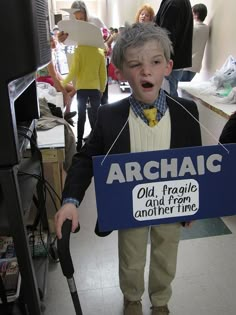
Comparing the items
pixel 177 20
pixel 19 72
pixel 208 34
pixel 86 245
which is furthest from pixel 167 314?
pixel 208 34

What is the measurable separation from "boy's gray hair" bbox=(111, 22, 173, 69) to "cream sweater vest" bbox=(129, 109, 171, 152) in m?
0.18

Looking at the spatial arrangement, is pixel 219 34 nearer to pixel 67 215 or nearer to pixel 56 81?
pixel 56 81

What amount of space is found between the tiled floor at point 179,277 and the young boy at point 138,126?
1.15ft

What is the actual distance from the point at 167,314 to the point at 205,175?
736mm

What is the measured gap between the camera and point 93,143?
3.25ft

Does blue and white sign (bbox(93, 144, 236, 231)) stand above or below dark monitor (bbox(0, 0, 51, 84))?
below

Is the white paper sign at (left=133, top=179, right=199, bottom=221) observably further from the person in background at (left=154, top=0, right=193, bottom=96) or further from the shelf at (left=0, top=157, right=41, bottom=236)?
the person in background at (left=154, top=0, right=193, bottom=96)

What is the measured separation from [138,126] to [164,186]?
0.22 metres

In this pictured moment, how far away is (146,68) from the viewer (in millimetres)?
852

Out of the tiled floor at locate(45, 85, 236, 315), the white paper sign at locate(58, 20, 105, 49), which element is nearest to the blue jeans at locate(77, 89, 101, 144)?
the white paper sign at locate(58, 20, 105, 49)

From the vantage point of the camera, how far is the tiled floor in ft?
4.39

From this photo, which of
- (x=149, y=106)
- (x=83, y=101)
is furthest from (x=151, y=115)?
(x=83, y=101)

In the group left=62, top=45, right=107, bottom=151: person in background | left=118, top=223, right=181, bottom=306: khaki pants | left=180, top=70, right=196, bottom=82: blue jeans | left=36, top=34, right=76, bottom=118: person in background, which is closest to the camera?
left=118, top=223, right=181, bottom=306: khaki pants

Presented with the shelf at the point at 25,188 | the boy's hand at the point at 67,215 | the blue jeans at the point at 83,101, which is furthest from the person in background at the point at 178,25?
the boy's hand at the point at 67,215
